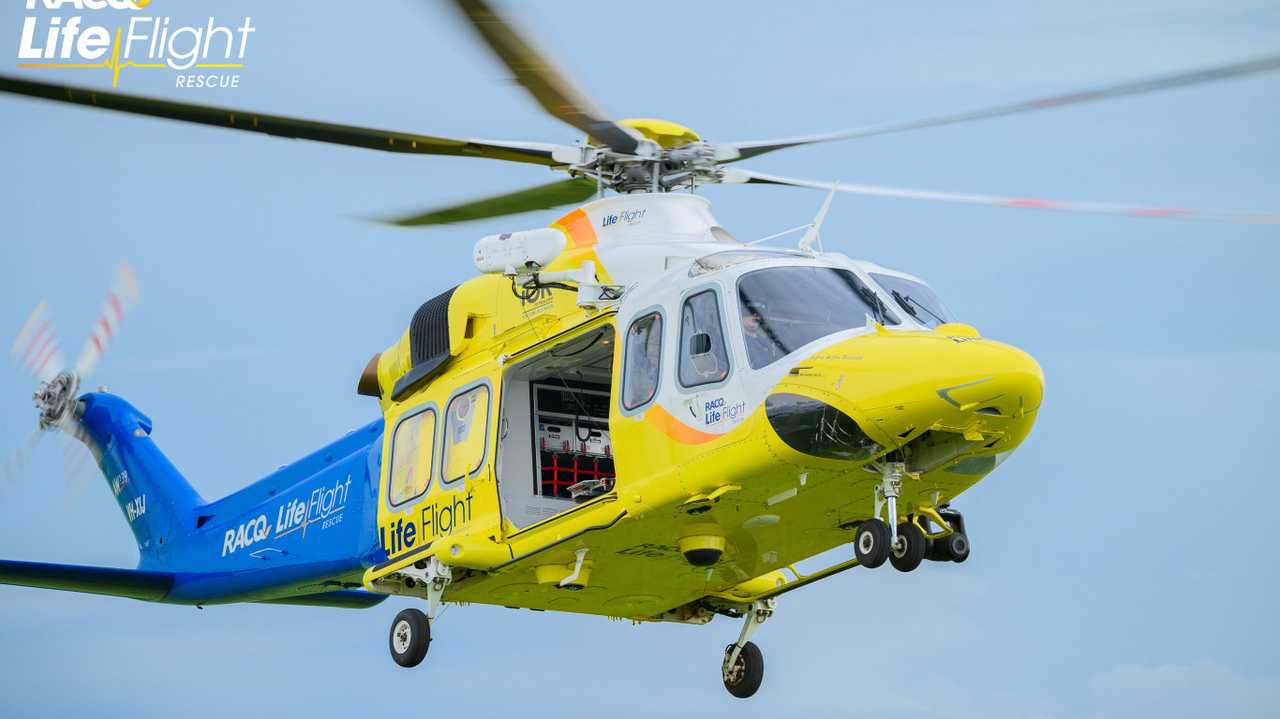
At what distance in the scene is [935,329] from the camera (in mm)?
13602

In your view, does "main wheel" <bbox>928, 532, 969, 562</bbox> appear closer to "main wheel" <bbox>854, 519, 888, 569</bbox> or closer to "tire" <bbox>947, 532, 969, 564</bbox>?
"tire" <bbox>947, 532, 969, 564</bbox>

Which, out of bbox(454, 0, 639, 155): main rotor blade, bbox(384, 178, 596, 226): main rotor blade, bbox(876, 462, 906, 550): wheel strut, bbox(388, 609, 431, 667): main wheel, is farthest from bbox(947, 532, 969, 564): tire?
bbox(384, 178, 596, 226): main rotor blade

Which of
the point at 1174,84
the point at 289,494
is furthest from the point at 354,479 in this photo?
the point at 1174,84

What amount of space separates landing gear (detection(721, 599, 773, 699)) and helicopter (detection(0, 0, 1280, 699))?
0.02m

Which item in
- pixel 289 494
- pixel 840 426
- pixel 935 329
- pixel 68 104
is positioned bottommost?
pixel 840 426

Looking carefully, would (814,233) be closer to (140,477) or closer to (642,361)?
(642,361)

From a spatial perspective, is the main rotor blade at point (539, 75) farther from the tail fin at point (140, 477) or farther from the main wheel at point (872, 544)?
the tail fin at point (140, 477)

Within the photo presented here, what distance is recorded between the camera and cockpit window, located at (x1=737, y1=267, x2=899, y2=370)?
13.3 meters

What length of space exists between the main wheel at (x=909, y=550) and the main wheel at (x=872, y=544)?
0.22 metres

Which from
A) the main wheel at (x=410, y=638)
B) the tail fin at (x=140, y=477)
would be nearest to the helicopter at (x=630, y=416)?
the main wheel at (x=410, y=638)

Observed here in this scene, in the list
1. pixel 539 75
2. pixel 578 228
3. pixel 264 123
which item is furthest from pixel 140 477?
pixel 539 75

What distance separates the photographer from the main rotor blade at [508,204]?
1631cm

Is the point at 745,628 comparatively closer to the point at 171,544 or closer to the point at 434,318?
the point at 434,318

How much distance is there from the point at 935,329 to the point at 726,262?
169cm
